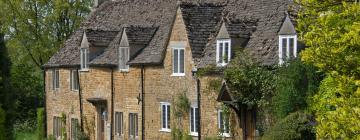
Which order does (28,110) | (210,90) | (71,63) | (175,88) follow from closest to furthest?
(210,90), (175,88), (71,63), (28,110)

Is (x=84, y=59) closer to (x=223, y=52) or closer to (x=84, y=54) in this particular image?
(x=84, y=54)

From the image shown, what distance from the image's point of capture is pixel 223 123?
34.3m

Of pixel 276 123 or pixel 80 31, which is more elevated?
pixel 80 31

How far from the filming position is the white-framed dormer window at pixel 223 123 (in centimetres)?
3391

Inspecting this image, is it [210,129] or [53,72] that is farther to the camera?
[53,72]

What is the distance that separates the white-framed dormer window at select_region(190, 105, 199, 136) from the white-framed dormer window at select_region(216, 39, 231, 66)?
293 centimetres

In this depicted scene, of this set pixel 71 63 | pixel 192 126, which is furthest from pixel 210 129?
pixel 71 63

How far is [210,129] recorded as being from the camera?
116ft

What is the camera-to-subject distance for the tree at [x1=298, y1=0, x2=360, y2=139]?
1616 centimetres

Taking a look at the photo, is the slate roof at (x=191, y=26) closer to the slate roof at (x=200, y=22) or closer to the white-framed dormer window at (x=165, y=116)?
the slate roof at (x=200, y=22)

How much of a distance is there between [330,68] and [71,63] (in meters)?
32.3

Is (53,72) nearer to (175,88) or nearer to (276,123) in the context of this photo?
(175,88)

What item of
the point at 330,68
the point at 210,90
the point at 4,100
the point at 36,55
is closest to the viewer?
the point at 330,68

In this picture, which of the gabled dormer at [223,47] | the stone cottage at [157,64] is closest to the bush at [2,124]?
the stone cottage at [157,64]
